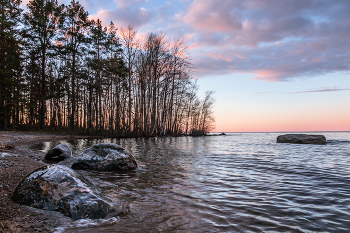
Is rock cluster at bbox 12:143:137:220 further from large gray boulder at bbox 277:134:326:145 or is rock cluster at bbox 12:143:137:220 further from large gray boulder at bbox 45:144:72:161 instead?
large gray boulder at bbox 277:134:326:145

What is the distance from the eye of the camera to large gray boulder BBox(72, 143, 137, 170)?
21.6 ft

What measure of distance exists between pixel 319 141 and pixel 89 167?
1972cm

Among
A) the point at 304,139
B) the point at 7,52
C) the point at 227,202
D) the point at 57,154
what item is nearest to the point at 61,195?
the point at 227,202

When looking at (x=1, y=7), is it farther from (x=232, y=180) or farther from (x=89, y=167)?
(x=232, y=180)

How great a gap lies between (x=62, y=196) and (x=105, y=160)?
382 centimetres

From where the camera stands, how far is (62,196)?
9.71ft

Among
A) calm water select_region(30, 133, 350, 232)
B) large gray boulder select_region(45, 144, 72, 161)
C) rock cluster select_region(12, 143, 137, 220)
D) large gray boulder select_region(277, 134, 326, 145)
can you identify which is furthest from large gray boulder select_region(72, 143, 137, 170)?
large gray boulder select_region(277, 134, 326, 145)

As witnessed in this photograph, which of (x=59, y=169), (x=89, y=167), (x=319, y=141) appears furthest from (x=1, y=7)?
(x=319, y=141)

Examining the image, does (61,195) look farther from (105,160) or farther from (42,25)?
(42,25)

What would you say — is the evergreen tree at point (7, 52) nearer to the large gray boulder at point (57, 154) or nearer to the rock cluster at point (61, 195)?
the large gray boulder at point (57, 154)

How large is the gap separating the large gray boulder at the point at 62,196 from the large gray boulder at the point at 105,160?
11.1 ft

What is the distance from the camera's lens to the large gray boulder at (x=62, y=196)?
9.21 ft

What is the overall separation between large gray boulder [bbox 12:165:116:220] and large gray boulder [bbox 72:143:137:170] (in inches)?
133

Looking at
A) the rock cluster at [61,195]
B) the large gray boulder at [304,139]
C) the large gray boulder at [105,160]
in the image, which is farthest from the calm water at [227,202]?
the large gray boulder at [304,139]
